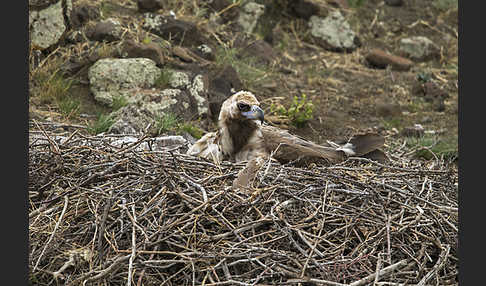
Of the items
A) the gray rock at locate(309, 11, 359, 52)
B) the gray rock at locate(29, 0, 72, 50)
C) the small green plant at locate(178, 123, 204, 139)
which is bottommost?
the gray rock at locate(309, 11, 359, 52)

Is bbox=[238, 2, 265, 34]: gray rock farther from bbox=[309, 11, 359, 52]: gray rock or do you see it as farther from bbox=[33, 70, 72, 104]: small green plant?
bbox=[33, 70, 72, 104]: small green plant

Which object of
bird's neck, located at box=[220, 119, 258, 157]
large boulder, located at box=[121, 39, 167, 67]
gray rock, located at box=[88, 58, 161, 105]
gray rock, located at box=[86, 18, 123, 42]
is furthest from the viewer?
gray rock, located at box=[86, 18, 123, 42]

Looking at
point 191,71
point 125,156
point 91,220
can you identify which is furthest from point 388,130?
point 91,220

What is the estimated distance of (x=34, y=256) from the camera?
3.51 m

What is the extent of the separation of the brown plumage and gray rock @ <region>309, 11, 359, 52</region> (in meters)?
5.45

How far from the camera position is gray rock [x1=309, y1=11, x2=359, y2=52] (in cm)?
1038

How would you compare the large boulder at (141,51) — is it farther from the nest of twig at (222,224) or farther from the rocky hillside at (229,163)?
the nest of twig at (222,224)

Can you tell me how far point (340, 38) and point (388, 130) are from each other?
9.84 feet

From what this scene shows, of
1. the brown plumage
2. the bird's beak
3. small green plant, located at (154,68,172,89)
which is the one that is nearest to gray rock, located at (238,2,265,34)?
small green plant, located at (154,68,172,89)

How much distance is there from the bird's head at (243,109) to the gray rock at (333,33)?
558cm

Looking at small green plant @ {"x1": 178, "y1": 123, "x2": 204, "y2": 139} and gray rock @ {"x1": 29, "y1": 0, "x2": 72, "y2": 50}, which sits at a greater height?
gray rock @ {"x1": 29, "y1": 0, "x2": 72, "y2": 50}

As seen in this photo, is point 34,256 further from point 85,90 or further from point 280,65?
point 280,65

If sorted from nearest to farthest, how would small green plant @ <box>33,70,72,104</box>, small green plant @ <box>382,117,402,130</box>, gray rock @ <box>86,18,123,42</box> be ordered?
small green plant @ <box>33,70,72,104</box>
gray rock @ <box>86,18,123,42</box>
small green plant @ <box>382,117,402,130</box>

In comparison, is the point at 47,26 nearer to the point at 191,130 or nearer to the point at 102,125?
the point at 102,125
